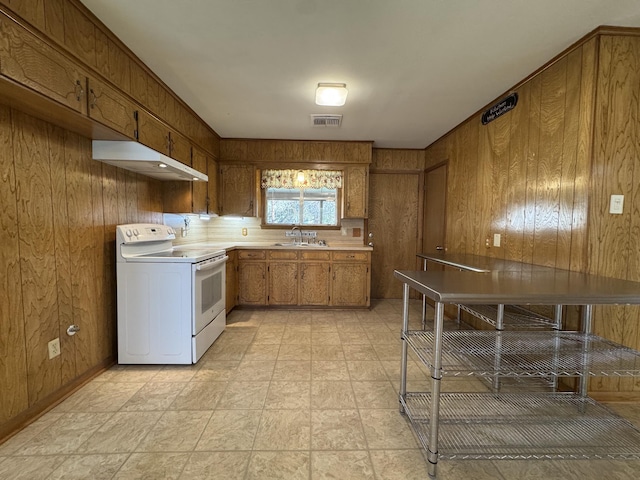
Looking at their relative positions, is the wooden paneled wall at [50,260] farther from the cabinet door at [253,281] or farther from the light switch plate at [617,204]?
the light switch plate at [617,204]

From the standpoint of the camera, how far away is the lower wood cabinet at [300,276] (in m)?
3.93

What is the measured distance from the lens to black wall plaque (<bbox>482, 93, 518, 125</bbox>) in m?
2.47

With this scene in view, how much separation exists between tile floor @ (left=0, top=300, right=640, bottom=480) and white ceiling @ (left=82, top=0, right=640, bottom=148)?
2.40 meters

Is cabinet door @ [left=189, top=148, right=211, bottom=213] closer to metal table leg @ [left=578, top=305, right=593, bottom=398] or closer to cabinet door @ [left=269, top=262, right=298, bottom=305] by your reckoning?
cabinet door @ [left=269, top=262, right=298, bottom=305]

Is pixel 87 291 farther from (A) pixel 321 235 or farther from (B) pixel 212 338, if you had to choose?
(A) pixel 321 235

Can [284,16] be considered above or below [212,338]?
above

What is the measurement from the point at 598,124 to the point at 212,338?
11.2ft

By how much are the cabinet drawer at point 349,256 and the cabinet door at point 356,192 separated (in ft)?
2.04

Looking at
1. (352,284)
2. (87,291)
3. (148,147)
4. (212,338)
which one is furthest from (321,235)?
(87,291)

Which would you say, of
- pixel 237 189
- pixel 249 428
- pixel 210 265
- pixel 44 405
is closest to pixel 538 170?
pixel 249 428

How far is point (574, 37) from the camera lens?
1.82 meters

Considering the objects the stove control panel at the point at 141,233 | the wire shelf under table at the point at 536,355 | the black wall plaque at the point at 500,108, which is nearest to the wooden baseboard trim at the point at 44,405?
the stove control panel at the point at 141,233

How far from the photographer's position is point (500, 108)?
2.63 meters

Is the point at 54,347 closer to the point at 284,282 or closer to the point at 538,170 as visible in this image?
the point at 284,282
